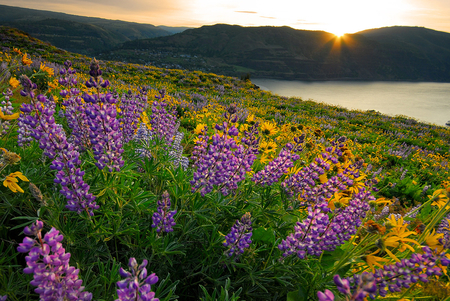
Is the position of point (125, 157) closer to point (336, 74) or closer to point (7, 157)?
point (7, 157)

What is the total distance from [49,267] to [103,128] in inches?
41.0

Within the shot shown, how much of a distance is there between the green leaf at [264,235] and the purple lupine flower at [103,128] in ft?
5.11

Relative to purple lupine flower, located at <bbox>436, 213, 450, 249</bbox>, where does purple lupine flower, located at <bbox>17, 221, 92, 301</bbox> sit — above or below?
above

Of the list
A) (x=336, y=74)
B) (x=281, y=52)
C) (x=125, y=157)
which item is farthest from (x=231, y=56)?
(x=125, y=157)

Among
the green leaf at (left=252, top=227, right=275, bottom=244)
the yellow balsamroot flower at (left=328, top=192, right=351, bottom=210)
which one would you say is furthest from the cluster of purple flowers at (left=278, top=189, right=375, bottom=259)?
the green leaf at (left=252, top=227, right=275, bottom=244)

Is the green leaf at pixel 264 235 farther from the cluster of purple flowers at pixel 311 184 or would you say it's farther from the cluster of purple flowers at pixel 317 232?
the cluster of purple flowers at pixel 311 184

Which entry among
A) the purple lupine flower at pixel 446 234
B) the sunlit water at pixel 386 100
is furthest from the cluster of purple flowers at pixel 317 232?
the sunlit water at pixel 386 100

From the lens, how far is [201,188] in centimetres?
240

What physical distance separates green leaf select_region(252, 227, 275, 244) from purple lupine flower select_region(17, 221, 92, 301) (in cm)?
169

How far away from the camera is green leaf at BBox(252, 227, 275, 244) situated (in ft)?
7.79

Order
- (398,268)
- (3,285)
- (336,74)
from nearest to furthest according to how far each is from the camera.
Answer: (398,268), (3,285), (336,74)

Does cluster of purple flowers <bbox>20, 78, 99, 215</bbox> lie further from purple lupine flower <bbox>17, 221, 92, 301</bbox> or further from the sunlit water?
the sunlit water

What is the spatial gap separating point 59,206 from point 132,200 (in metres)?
0.60

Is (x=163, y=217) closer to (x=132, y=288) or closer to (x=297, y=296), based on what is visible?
→ (x=132, y=288)
